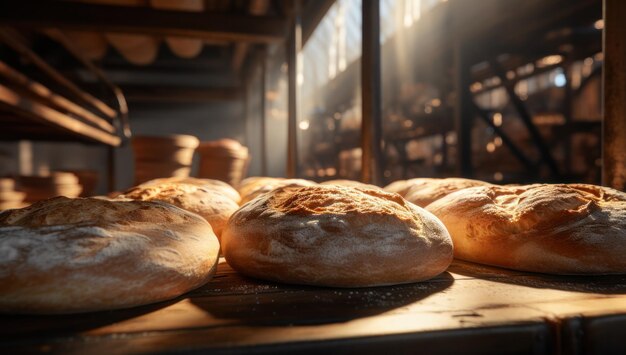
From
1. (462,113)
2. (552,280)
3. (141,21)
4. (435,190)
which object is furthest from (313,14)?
(552,280)

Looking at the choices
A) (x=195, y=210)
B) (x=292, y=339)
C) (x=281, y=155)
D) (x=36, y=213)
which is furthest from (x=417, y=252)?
(x=281, y=155)

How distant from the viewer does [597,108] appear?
7.90 m

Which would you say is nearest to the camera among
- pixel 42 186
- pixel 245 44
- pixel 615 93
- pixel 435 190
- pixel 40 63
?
pixel 615 93

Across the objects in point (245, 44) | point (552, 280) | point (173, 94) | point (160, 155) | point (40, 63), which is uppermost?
point (245, 44)

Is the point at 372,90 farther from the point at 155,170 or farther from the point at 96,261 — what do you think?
the point at 96,261

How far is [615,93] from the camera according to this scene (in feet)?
5.26

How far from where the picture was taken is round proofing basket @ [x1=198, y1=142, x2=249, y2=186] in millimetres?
4043

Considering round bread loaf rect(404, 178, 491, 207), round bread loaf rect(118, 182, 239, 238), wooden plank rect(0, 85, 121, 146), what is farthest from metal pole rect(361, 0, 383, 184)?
wooden plank rect(0, 85, 121, 146)

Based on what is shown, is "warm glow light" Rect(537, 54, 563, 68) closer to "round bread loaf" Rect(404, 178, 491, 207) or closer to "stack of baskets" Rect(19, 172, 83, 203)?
"round bread loaf" Rect(404, 178, 491, 207)

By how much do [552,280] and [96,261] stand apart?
1158mm

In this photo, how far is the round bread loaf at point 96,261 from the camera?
2.93 feet

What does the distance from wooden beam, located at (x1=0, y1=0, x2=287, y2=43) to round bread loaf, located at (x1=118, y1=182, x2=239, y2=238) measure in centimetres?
283

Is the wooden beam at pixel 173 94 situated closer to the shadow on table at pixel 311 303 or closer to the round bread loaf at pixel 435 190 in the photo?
the round bread loaf at pixel 435 190

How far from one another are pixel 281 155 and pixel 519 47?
6456mm
